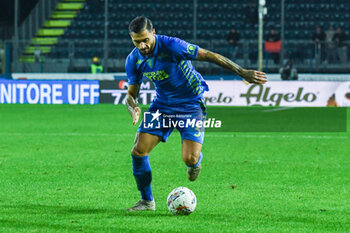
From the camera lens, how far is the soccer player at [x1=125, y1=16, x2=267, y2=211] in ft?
Answer: 20.8

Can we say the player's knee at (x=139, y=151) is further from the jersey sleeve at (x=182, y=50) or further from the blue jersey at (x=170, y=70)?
the jersey sleeve at (x=182, y=50)

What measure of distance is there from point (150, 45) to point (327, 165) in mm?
4676

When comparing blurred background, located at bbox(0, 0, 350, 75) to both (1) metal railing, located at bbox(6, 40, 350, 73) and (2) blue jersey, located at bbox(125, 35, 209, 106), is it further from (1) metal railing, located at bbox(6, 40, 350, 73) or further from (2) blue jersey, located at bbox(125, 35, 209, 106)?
(2) blue jersey, located at bbox(125, 35, 209, 106)

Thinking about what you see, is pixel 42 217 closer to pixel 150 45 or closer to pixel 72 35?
pixel 150 45

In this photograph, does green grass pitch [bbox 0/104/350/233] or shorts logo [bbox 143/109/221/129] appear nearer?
green grass pitch [bbox 0/104/350/233]

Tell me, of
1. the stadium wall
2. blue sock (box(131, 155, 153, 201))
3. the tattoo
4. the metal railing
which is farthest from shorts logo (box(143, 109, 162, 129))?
the metal railing

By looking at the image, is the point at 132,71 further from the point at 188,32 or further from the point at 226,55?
the point at 188,32

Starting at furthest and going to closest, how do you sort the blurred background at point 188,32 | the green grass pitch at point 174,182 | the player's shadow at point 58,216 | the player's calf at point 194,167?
1. the blurred background at point 188,32
2. the player's calf at point 194,167
3. the green grass pitch at point 174,182
4. the player's shadow at point 58,216

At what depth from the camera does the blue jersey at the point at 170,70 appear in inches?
254

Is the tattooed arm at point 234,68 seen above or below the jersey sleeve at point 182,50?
below

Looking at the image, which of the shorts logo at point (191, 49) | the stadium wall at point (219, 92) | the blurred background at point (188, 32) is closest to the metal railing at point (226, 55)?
the blurred background at point (188, 32)

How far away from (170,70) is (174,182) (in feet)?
7.46

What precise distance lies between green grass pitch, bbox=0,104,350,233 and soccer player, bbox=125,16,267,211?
47cm

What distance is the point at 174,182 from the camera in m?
8.48
